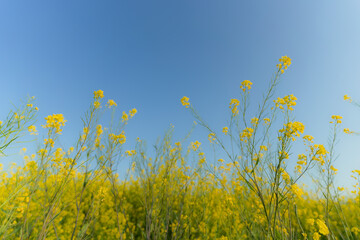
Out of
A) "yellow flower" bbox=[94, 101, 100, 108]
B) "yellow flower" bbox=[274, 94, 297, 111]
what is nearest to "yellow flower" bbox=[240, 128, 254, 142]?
"yellow flower" bbox=[274, 94, 297, 111]

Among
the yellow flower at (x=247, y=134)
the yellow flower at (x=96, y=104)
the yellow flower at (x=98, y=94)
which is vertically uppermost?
the yellow flower at (x=98, y=94)

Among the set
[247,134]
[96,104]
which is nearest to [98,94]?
[96,104]

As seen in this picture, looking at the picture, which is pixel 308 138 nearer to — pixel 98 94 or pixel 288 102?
pixel 288 102

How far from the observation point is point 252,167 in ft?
6.77

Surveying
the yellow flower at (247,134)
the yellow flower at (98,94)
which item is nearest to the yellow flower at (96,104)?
the yellow flower at (98,94)

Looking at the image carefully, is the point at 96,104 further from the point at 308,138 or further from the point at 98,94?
the point at 308,138

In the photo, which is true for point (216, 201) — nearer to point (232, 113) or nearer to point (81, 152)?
point (232, 113)

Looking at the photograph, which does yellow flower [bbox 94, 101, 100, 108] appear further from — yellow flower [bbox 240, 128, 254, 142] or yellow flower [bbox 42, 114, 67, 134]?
yellow flower [bbox 240, 128, 254, 142]

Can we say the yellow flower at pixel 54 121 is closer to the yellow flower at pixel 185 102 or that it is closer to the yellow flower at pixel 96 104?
the yellow flower at pixel 96 104

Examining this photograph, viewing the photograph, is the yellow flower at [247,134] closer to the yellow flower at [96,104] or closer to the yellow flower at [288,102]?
the yellow flower at [288,102]

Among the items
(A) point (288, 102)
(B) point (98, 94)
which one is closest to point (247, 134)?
(A) point (288, 102)

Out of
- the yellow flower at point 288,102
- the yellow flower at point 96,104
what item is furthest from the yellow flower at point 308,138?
the yellow flower at point 96,104

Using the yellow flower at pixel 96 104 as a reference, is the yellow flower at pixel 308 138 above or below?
below

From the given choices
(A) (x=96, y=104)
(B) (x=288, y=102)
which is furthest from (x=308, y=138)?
(A) (x=96, y=104)
